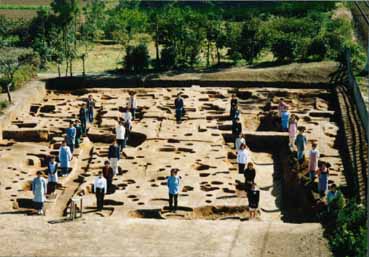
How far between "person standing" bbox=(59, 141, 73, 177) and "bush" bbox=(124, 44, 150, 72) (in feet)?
53.0

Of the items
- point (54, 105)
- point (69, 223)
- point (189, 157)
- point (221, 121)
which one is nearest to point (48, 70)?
point (54, 105)

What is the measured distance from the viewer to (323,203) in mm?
22359

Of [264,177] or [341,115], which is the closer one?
[264,177]

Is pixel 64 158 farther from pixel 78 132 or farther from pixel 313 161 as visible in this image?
pixel 313 161

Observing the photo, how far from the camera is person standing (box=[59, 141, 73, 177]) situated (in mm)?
26062

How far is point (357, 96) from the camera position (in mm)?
32906

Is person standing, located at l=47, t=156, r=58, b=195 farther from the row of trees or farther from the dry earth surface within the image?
the row of trees

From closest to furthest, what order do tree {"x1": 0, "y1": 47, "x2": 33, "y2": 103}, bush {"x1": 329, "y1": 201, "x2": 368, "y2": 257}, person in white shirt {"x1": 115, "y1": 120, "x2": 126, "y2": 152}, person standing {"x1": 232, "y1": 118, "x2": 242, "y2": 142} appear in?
bush {"x1": 329, "y1": 201, "x2": 368, "y2": 257} → person in white shirt {"x1": 115, "y1": 120, "x2": 126, "y2": 152} → person standing {"x1": 232, "y1": 118, "x2": 242, "y2": 142} → tree {"x1": 0, "y1": 47, "x2": 33, "y2": 103}

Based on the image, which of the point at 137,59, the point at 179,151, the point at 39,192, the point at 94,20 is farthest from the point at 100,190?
the point at 94,20

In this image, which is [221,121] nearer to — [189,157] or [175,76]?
[189,157]

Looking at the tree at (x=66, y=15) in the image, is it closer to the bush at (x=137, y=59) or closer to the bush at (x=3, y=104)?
the bush at (x=137, y=59)

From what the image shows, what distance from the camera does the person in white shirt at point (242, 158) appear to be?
25.8 metres

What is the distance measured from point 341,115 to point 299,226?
1278 centimetres

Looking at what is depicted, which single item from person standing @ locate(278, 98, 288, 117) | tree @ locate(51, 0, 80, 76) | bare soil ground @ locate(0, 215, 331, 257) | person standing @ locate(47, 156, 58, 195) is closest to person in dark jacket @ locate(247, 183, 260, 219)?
bare soil ground @ locate(0, 215, 331, 257)
